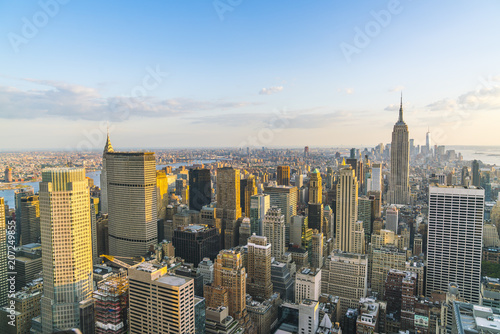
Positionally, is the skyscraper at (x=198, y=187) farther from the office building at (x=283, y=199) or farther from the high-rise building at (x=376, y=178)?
the high-rise building at (x=376, y=178)

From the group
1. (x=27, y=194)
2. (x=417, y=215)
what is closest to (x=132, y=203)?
(x=27, y=194)

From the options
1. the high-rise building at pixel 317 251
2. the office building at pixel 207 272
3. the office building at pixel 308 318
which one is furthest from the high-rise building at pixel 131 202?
the office building at pixel 308 318

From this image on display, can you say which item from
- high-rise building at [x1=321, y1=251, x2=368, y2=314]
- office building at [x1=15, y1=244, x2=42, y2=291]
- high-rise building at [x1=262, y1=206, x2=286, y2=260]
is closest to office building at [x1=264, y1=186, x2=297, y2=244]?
high-rise building at [x1=262, y1=206, x2=286, y2=260]

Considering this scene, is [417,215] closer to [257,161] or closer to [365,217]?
[365,217]

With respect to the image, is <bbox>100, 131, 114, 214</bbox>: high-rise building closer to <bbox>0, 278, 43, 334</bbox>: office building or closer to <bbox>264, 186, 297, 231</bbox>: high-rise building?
<bbox>0, 278, 43, 334</bbox>: office building

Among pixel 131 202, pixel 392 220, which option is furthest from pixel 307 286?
pixel 392 220

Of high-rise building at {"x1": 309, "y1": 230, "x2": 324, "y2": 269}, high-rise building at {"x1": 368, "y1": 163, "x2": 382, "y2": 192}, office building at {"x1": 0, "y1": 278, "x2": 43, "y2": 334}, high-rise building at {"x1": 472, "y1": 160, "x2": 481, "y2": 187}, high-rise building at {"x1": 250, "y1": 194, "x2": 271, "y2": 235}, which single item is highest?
high-rise building at {"x1": 472, "y1": 160, "x2": 481, "y2": 187}
